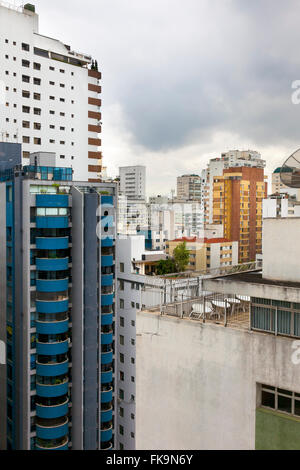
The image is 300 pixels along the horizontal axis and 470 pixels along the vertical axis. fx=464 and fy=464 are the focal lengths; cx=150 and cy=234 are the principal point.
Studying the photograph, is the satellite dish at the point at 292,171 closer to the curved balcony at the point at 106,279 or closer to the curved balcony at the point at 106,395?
the curved balcony at the point at 106,279

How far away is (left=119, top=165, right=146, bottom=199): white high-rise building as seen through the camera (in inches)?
5763

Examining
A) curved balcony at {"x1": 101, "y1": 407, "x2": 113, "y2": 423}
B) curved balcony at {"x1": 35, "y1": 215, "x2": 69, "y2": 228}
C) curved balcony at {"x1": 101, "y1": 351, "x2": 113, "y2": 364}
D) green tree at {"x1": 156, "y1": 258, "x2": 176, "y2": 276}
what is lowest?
curved balcony at {"x1": 101, "y1": 407, "x2": 113, "y2": 423}

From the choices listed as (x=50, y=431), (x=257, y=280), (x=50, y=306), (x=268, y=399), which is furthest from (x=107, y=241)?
(x=268, y=399)

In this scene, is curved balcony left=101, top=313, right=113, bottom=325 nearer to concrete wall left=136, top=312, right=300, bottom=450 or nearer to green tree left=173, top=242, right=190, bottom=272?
concrete wall left=136, top=312, right=300, bottom=450

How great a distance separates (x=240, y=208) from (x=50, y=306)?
52.9m

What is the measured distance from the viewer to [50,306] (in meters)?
22.3

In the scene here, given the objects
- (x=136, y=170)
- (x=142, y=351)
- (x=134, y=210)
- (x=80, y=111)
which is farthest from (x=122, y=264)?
(x=136, y=170)

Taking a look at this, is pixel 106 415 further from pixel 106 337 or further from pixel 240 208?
pixel 240 208

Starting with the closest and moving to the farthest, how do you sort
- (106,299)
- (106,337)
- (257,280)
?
(257,280) → (106,299) → (106,337)

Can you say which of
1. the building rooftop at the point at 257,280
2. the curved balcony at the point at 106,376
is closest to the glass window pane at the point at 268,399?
the building rooftop at the point at 257,280

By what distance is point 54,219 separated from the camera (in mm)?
22312

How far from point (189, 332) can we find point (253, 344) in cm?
135

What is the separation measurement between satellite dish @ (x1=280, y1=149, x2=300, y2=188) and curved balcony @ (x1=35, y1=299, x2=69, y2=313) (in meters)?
15.3

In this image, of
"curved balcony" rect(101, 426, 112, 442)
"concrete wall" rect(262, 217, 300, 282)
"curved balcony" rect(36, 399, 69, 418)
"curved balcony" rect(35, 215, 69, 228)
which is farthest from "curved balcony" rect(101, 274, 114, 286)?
"concrete wall" rect(262, 217, 300, 282)
